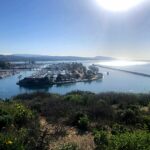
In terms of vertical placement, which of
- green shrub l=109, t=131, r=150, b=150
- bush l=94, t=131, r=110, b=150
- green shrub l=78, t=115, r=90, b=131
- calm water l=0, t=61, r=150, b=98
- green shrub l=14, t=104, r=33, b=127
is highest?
green shrub l=109, t=131, r=150, b=150

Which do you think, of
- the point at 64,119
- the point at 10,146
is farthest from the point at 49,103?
the point at 10,146

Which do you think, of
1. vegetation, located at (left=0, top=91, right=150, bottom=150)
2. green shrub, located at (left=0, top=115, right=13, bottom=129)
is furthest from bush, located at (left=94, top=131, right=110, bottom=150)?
green shrub, located at (left=0, top=115, right=13, bottom=129)

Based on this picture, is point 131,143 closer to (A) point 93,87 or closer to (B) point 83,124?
(B) point 83,124

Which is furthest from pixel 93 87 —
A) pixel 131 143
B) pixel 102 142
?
pixel 131 143

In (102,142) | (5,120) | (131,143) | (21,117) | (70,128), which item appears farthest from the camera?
(70,128)

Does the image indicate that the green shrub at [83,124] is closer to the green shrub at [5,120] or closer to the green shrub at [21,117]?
the green shrub at [21,117]

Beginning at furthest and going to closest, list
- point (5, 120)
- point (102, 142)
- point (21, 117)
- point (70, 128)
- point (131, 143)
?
point (70, 128)
point (21, 117)
point (5, 120)
point (102, 142)
point (131, 143)

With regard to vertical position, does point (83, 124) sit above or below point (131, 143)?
below

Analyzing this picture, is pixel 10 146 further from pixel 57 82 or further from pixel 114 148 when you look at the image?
pixel 57 82

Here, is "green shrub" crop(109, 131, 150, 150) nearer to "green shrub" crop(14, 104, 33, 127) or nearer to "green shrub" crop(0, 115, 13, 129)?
"green shrub" crop(0, 115, 13, 129)
